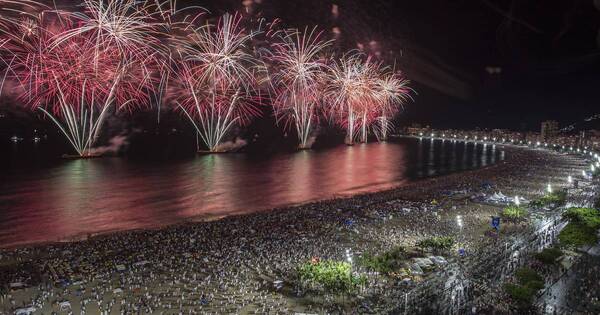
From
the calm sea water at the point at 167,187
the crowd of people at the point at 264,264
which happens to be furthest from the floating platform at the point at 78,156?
the crowd of people at the point at 264,264

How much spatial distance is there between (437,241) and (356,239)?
13.6 feet

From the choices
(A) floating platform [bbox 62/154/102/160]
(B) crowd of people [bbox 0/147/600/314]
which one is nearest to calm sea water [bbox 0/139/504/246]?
(A) floating platform [bbox 62/154/102/160]

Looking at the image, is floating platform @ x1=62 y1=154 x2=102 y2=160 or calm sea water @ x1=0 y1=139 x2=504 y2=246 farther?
floating platform @ x1=62 y1=154 x2=102 y2=160

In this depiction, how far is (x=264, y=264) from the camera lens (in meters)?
20.7

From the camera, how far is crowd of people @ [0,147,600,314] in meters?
16.7

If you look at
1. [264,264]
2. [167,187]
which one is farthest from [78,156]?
[264,264]

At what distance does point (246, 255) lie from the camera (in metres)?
22.0

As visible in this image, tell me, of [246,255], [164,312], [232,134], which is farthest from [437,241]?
[232,134]

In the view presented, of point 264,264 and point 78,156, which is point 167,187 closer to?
point 264,264

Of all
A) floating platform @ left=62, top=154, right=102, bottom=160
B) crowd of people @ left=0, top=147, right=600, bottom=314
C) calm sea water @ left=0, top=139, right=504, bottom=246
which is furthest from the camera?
floating platform @ left=62, top=154, right=102, bottom=160

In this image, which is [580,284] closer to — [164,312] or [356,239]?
[356,239]

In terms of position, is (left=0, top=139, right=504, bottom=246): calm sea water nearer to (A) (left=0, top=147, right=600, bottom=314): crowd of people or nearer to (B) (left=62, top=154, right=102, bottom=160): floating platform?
(B) (left=62, top=154, right=102, bottom=160): floating platform

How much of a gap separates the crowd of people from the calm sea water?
5.93m

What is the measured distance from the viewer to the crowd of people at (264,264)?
16.7 meters
